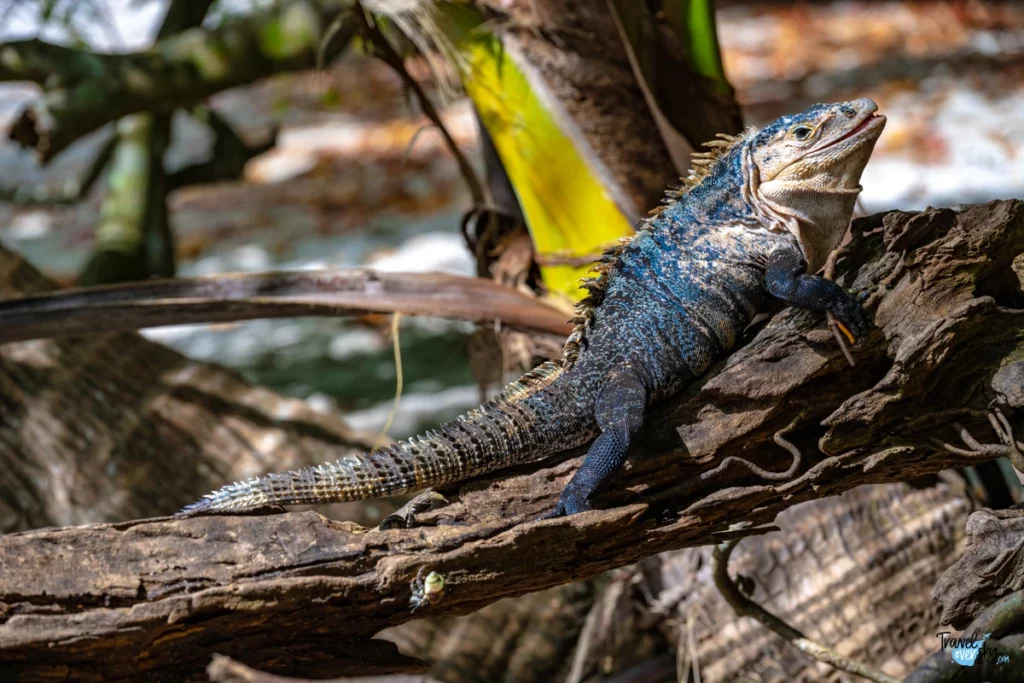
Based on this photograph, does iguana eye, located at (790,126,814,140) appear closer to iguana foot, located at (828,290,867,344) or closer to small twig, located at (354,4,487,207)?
iguana foot, located at (828,290,867,344)

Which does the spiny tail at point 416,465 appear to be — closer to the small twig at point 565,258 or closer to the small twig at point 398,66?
the small twig at point 565,258

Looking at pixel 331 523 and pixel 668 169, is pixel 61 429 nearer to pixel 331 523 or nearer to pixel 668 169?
pixel 331 523

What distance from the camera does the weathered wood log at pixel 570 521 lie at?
2355mm

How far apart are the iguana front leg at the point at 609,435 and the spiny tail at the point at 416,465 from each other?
24 centimetres

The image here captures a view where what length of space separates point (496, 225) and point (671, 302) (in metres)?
1.41

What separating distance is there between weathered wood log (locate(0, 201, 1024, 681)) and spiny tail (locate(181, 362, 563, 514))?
0.08 m

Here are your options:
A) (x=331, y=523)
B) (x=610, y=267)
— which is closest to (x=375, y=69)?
(x=610, y=267)

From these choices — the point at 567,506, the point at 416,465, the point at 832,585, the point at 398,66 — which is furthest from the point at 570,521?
the point at 398,66

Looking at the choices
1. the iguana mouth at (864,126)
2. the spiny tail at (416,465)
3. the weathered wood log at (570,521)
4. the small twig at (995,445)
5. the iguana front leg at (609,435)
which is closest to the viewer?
the weathered wood log at (570,521)

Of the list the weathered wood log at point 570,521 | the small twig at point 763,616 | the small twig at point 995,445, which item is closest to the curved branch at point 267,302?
the weathered wood log at point 570,521

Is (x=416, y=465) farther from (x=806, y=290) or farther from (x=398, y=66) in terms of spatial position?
(x=398, y=66)

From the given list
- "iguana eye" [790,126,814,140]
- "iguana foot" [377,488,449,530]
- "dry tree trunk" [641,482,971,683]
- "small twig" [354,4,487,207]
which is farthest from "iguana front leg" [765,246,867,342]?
"small twig" [354,4,487,207]

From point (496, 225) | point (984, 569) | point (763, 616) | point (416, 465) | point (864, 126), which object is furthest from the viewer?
point (496, 225)

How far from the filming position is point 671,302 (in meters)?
3.26
